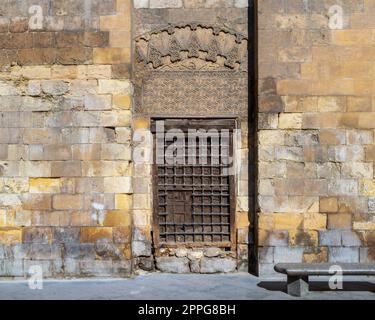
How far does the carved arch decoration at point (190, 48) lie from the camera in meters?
7.05

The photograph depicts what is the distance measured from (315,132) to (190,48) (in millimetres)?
2130

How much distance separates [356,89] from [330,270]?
2546mm

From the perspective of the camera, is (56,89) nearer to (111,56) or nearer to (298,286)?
(111,56)

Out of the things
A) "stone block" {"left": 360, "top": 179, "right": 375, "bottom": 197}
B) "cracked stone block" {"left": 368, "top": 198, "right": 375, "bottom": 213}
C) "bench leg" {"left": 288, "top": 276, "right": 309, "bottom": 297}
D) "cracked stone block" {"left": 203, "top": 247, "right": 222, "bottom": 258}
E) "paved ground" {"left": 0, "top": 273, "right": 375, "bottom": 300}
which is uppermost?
"stone block" {"left": 360, "top": 179, "right": 375, "bottom": 197}

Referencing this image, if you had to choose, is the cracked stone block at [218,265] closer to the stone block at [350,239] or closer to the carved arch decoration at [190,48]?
the stone block at [350,239]

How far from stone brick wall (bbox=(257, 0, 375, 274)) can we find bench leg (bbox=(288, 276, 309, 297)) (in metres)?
0.86

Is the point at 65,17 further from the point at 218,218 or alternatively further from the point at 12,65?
the point at 218,218

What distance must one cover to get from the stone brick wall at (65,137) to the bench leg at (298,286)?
2.19m

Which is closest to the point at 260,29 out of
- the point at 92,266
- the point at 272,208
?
the point at 272,208

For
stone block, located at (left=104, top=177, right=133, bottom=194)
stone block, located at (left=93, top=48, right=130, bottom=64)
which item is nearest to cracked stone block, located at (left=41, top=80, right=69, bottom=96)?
stone block, located at (left=93, top=48, right=130, bottom=64)

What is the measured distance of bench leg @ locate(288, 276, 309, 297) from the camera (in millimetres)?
5664

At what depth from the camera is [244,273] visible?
691 cm

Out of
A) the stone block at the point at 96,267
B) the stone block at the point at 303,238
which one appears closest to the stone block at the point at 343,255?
the stone block at the point at 303,238

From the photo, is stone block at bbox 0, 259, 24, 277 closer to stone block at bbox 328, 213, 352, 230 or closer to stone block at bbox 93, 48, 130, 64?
stone block at bbox 93, 48, 130, 64
